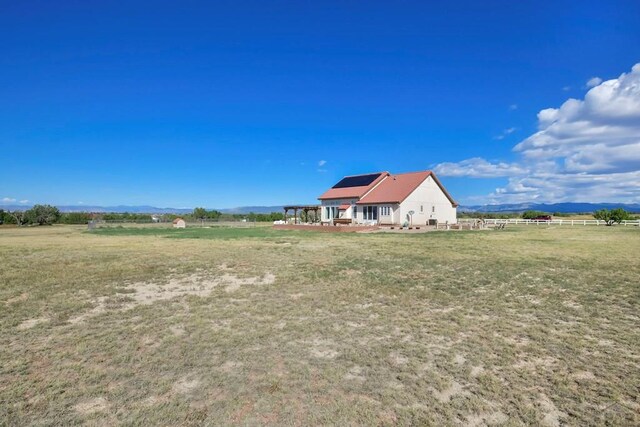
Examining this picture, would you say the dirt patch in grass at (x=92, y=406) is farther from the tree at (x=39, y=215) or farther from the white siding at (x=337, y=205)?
the tree at (x=39, y=215)

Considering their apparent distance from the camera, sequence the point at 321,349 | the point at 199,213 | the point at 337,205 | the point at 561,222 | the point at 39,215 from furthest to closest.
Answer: the point at 199,213 → the point at 39,215 → the point at 561,222 → the point at 337,205 → the point at 321,349

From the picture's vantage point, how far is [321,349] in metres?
4.64

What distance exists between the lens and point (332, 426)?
9.79 feet

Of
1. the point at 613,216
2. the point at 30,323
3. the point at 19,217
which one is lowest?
the point at 30,323

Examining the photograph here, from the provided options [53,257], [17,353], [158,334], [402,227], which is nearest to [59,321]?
[17,353]

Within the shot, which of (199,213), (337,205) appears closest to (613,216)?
(337,205)

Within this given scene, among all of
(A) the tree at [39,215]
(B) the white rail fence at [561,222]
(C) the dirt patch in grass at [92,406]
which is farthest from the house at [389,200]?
(A) the tree at [39,215]

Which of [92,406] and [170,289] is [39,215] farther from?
[92,406]

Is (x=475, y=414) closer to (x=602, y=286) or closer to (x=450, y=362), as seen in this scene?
(x=450, y=362)

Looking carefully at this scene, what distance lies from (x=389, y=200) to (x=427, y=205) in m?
4.85

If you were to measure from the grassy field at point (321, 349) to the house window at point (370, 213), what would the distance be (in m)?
25.2

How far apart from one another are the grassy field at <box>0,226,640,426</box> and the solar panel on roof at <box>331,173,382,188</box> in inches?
1144

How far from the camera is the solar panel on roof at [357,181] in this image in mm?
38094

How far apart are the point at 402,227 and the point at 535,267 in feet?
65.5
